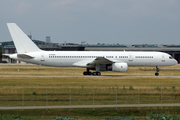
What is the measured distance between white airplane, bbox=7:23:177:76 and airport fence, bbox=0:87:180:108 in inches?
640

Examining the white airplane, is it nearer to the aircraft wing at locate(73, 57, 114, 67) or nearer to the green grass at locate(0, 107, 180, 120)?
the aircraft wing at locate(73, 57, 114, 67)

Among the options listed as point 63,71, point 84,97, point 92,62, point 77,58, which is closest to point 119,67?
point 92,62

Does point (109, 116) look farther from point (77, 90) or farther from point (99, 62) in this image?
point (99, 62)

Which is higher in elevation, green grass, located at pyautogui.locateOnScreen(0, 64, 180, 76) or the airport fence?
green grass, located at pyautogui.locateOnScreen(0, 64, 180, 76)

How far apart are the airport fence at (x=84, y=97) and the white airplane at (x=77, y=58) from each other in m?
16.2

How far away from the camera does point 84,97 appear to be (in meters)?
23.2

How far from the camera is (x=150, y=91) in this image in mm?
26922

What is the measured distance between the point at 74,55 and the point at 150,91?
20.2 metres

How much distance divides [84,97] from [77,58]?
21.9 metres

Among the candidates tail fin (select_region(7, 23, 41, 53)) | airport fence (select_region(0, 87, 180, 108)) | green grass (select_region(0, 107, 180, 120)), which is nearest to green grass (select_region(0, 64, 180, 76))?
tail fin (select_region(7, 23, 41, 53))

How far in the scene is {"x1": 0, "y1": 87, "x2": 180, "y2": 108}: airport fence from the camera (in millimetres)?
20953

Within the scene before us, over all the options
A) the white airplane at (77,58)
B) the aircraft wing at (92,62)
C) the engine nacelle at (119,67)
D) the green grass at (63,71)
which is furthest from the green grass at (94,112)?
the green grass at (63,71)

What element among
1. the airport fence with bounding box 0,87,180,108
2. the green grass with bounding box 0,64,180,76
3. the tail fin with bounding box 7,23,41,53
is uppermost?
the tail fin with bounding box 7,23,41,53

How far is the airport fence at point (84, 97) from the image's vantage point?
2095 centimetres
